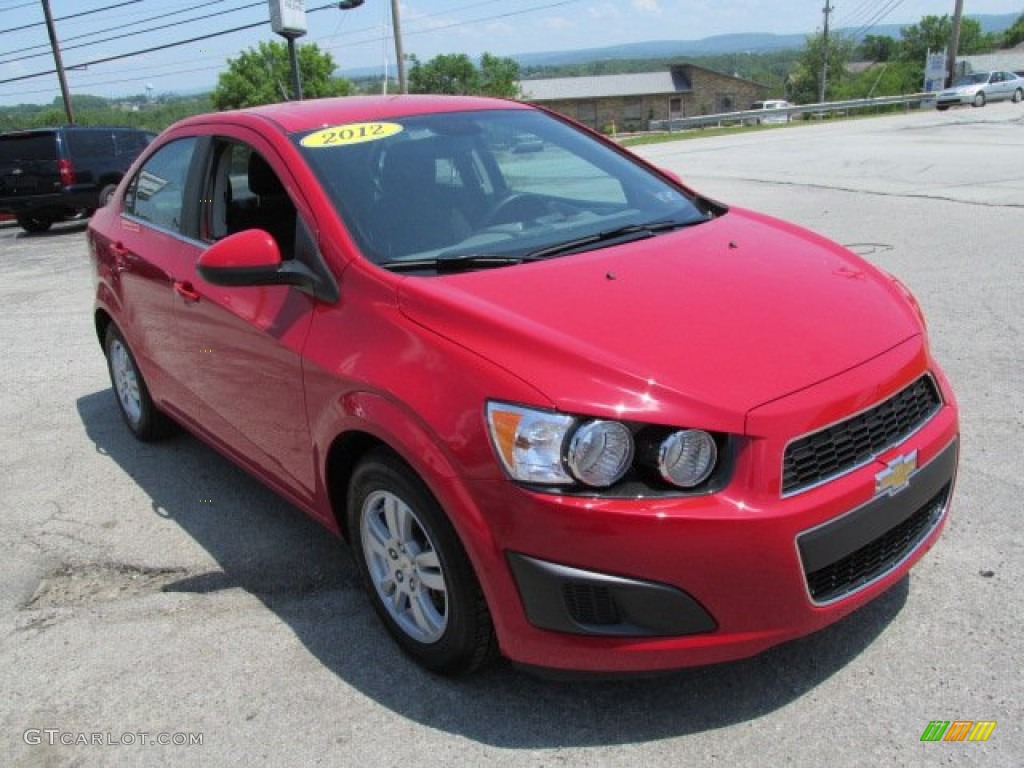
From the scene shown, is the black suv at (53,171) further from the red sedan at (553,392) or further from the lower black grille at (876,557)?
the lower black grille at (876,557)

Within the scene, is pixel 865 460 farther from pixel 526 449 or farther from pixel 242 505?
pixel 242 505

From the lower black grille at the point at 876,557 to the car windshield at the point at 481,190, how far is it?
133 cm

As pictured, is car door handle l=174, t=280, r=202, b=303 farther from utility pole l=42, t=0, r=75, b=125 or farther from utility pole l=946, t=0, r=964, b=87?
utility pole l=946, t=0, r=964, b=87

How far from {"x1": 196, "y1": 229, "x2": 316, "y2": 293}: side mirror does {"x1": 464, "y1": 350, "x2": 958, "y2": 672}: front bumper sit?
1112mm

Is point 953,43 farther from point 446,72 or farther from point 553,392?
point 446,72

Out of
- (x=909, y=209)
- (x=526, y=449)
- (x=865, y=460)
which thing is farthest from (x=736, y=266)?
(x=909, y=209)

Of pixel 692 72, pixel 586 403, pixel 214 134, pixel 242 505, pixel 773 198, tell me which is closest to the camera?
pixel 586 403

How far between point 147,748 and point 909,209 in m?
9.89

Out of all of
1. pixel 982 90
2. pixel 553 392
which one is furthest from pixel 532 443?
pixel 982 90

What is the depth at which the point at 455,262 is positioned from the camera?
2896mm

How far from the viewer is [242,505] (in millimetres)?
4148

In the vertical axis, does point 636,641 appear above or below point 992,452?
above

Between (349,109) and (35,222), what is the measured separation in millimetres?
15786

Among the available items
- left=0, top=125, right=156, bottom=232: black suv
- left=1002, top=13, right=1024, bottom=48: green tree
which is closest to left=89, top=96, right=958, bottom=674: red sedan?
left=0, top=125, right=156, bottom=232: black suv
